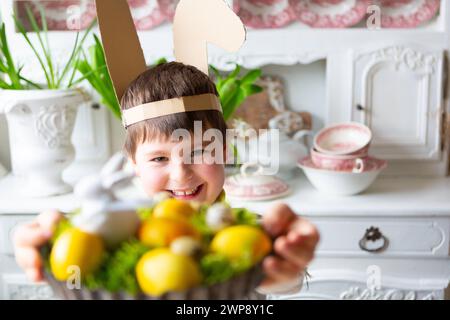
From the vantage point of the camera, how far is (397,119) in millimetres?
1644

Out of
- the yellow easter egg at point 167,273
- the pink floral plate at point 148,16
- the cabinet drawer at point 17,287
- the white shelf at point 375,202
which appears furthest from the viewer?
the pink floral plate at point 148,16

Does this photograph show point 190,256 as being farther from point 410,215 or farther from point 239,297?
point 410,215

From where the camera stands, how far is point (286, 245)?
367 mm

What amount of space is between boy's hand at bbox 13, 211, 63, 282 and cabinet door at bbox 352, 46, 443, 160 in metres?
1.36

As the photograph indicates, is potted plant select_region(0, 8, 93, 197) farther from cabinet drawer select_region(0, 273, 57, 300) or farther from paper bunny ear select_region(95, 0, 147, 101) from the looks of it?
paper bunny ear select_region(95, 0, 147, 101)

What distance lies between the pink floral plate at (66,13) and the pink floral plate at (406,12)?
2.75ft

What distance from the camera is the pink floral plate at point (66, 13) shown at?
1.65m

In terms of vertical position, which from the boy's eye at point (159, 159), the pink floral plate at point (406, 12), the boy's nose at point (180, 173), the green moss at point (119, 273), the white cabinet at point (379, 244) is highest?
the pink floral plate at point (406, 12)

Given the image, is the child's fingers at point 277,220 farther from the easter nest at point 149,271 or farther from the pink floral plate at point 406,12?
the pink floral plate at point 406,12

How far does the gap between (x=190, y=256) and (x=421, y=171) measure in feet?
4.77

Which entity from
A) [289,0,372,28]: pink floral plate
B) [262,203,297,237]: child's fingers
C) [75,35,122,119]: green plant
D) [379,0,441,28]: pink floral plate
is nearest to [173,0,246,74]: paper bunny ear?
[262,203,297,237]: child's fingers

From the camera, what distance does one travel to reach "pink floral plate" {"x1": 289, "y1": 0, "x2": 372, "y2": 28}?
1.62m

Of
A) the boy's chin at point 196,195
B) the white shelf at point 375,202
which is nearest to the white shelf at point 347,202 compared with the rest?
the white shelf at point 375,202

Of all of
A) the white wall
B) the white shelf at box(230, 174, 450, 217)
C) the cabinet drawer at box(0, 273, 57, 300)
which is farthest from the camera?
the white wall
